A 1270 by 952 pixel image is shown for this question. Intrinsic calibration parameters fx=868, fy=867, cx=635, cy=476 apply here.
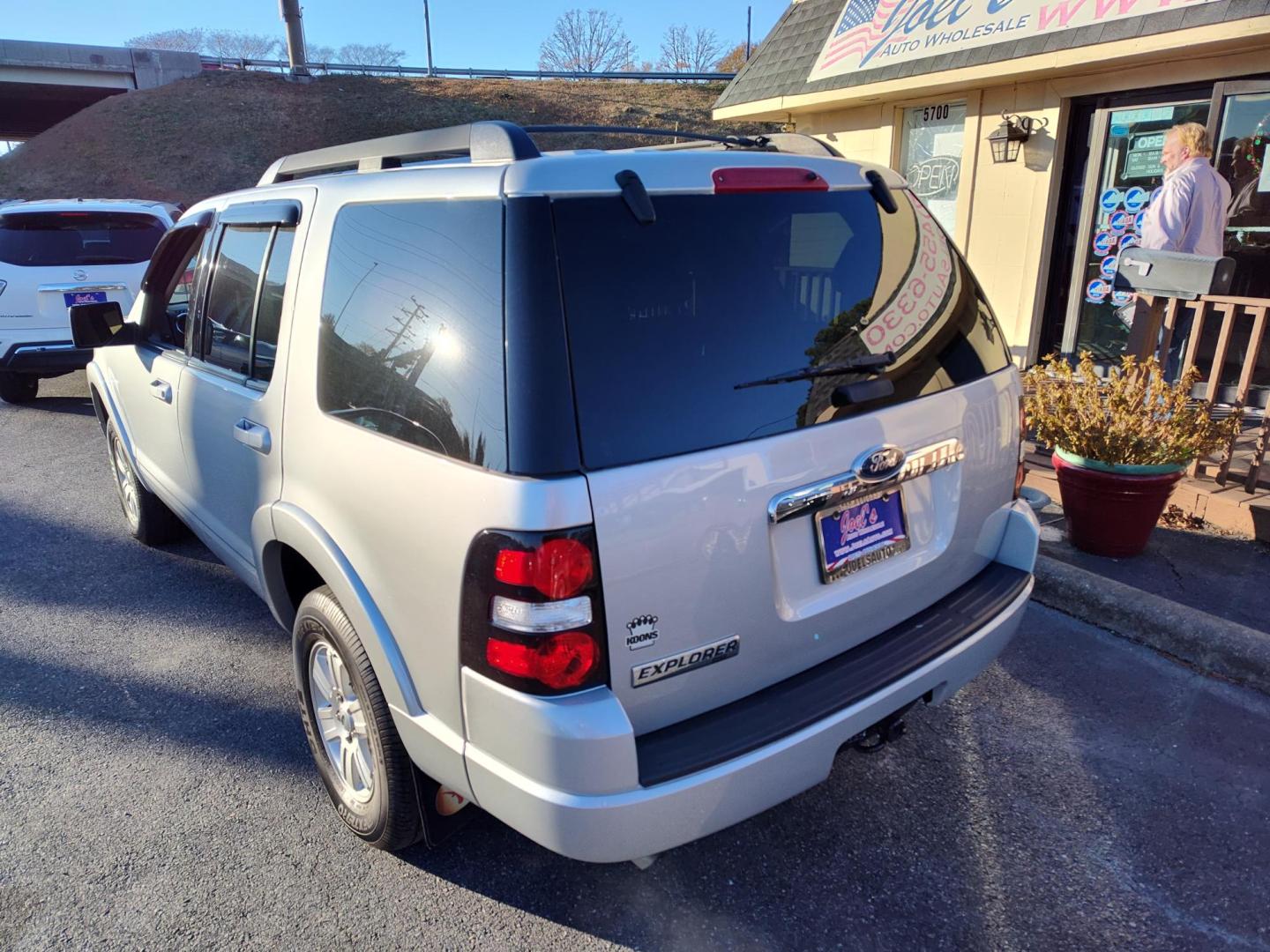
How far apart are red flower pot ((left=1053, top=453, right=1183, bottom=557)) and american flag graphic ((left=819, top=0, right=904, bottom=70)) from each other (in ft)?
19.8

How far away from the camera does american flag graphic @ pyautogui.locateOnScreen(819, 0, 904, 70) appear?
853 centimetres

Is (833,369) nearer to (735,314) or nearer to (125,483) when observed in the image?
(735,314)

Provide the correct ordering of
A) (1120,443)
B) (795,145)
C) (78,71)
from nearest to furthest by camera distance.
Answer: (795,145) < (1120,443) < (78,71)

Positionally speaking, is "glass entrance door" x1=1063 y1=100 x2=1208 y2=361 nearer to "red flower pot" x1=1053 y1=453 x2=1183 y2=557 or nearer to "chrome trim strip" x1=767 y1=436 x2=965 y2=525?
"red flower pot" x1=1053 y1=453 x2=1183 y2=557

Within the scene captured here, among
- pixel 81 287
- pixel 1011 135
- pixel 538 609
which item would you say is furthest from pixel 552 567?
pixel 81 287

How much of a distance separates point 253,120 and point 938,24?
36120 mm

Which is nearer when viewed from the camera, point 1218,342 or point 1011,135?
point 1218,342

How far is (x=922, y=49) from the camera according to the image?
26.4 feet

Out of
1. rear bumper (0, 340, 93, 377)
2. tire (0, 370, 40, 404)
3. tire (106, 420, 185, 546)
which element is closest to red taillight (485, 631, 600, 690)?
tire (106, 420, 185, 546)

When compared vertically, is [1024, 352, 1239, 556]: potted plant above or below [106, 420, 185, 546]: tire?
above

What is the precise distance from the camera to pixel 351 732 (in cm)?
261

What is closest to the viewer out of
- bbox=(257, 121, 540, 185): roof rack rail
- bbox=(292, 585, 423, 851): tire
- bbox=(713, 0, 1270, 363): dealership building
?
bbox=(257, 121, 540, 185): roof rack rail

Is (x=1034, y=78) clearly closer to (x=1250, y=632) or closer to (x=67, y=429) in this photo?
(x=1250, y=632)

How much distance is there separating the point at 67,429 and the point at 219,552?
17.8 feet
